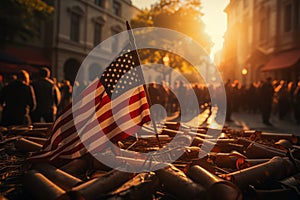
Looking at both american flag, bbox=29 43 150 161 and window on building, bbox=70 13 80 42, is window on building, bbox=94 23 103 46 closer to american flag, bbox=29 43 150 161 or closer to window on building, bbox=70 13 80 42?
window on building, bbox=70 13 80 42

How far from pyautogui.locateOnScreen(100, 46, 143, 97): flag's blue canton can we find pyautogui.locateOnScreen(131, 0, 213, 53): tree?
89.3 ft

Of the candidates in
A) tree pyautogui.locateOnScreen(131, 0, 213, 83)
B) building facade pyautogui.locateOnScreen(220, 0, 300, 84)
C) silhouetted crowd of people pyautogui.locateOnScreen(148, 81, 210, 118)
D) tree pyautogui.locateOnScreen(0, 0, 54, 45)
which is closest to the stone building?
tree pyautogui.locateOnScreen(0, 0, 54, 45)

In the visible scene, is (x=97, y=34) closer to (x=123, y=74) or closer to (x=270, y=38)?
(x=270, y=38)

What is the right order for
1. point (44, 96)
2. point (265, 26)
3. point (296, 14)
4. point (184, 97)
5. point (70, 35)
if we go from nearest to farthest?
point (44, 96)
point (184, 97)
point (296, 14)
point (265, 26)
point (70, 35)

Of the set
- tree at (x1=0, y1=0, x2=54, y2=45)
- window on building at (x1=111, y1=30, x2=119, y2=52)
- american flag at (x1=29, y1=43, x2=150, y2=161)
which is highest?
window on building at (x1=111, y1=30, x2=119, y2=52)

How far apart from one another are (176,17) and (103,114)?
92.4ft

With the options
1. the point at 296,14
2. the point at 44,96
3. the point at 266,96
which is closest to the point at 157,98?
the point at 266,96

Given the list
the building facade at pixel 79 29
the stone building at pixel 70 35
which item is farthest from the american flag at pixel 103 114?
the building facade at pixel 79 29

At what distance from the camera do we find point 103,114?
2.87 metres

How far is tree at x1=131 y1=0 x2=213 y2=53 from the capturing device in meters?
29.2

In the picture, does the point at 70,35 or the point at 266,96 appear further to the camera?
the point at 70,35

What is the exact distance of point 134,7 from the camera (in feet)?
131

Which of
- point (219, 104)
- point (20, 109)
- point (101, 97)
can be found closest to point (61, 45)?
point (219, 104)

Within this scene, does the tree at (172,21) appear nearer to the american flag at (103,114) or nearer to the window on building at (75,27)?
the window on building at (75,27)
